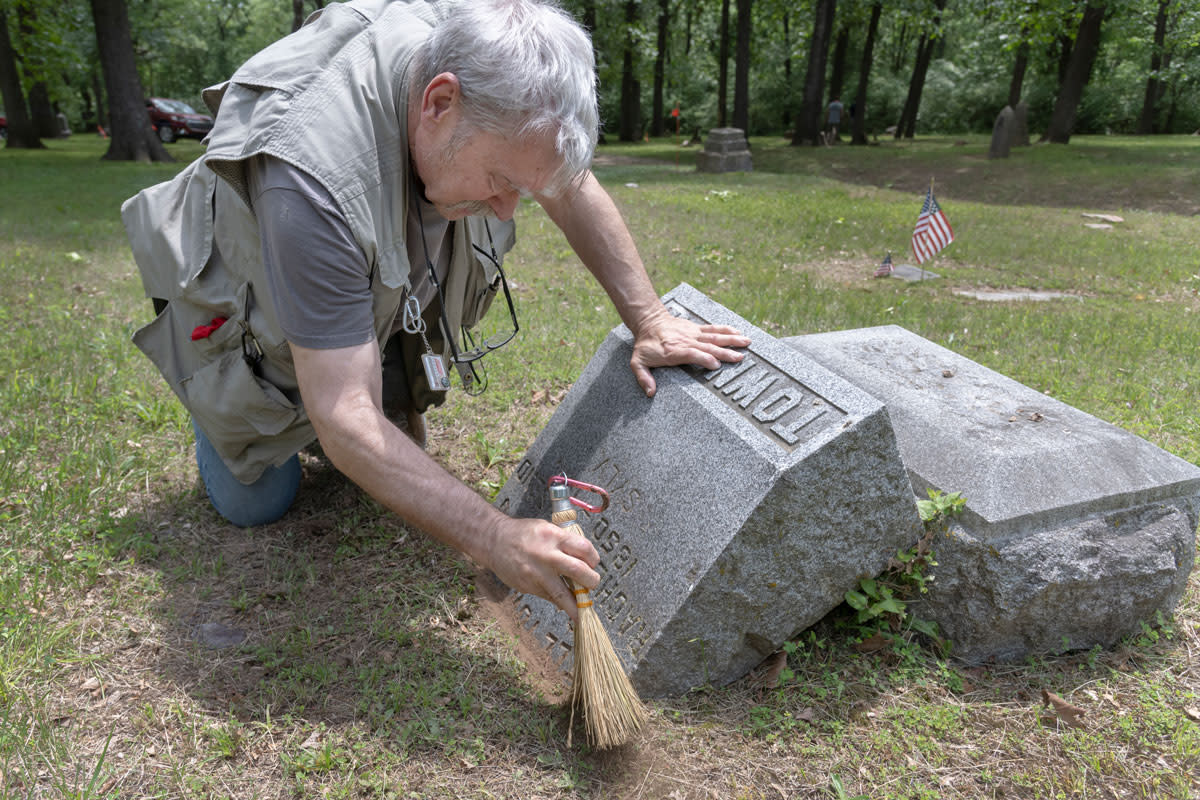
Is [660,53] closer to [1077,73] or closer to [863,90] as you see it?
[863,90]

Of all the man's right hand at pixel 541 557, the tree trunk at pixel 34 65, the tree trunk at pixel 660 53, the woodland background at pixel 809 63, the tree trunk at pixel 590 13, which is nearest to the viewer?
the man's right hand at pixel 541 557

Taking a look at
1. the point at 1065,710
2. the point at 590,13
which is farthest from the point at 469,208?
the point at 590,13

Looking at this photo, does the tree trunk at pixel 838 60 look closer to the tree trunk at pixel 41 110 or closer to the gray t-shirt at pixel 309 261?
the tree trunk at pixel 41 110

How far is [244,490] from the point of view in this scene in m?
3.10

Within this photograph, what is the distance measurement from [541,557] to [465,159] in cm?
98

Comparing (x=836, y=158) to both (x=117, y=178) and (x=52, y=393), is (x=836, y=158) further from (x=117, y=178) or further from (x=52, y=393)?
(x=52, y=393)

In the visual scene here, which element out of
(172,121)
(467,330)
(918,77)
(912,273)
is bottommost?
(172,121)

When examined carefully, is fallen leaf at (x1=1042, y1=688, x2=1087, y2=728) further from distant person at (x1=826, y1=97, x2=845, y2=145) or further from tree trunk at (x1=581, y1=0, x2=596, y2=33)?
distant person at (x1=826, y1=97, x2=845, y2=145)

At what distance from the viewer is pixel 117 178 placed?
13289 mm

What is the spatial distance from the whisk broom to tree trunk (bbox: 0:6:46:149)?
64.2 ft

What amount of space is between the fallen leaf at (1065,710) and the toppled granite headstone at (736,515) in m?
0.58

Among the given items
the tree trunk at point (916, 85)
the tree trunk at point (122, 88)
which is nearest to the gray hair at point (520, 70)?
the tree trunk at point (122, 88)

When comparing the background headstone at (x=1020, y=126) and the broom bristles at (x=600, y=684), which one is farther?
the background headstone at (x=1020, y=126)

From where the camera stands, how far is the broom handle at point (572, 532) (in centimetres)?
201
